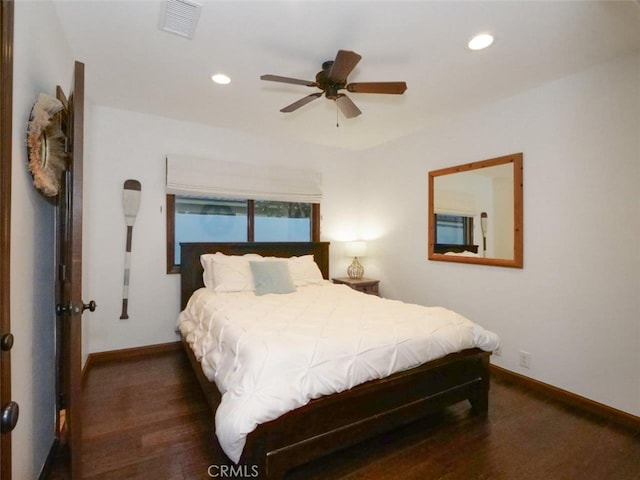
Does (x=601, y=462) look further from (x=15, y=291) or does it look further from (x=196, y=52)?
(x=196, y=52)

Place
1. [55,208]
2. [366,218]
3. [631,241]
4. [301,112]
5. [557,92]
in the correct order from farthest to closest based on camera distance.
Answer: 1. [366,218]
2. [301,112]
3. [557,92]
4. [631,241]
5. [55,208]

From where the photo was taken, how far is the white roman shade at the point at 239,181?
335 cm

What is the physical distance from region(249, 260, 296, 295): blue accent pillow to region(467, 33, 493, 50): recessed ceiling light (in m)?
2.37

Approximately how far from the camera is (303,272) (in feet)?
11.5

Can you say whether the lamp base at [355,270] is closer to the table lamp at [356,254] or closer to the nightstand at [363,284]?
the table lamp at [356,254]

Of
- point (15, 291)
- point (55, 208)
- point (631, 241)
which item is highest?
point (55, 208)

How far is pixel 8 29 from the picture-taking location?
35.6 inches

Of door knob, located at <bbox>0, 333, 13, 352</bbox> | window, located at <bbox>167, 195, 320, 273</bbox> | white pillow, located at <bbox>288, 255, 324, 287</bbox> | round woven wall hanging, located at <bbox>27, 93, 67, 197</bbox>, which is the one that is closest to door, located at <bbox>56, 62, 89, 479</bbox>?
round woven wall hanging, located at <bbox>27, 93, 67, 197</bbox>

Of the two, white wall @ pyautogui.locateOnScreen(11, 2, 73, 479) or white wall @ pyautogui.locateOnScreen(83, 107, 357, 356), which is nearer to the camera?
white wall @ pyautogui.locateOnScreen(11, 2, 73, 479)

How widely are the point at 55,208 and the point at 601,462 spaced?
3441 mm

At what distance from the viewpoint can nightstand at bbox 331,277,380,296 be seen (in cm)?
390

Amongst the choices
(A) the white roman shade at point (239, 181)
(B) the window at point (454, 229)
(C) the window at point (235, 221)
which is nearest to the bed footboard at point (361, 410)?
(B) the window at point (454, 229)

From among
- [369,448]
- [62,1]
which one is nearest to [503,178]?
[369,448]

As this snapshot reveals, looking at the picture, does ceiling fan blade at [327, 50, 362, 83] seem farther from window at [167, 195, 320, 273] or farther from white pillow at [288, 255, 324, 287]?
window at [167, 195, 320, 273]
